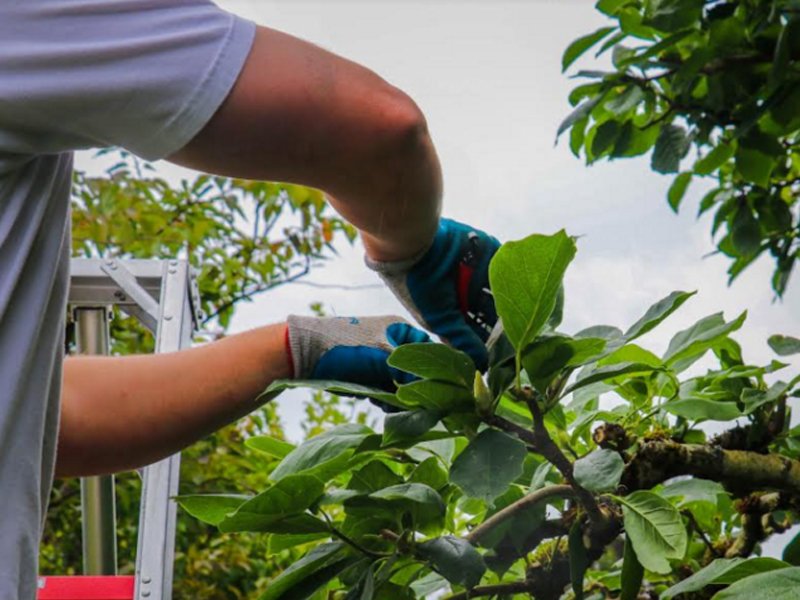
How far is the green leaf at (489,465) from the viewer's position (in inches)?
32.7

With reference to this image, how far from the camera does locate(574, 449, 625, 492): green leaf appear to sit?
84 centimetres

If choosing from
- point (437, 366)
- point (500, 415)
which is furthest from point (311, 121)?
point (500, 415)

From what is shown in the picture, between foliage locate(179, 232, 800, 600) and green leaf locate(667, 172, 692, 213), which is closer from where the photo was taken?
foliage locate(179, 232, 800, 600)

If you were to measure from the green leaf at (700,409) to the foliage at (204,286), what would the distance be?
236 centimetres

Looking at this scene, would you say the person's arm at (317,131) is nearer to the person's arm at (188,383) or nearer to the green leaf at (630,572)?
the person's arm at (188,383)

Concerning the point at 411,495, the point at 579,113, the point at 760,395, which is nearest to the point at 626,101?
the point at 579,113

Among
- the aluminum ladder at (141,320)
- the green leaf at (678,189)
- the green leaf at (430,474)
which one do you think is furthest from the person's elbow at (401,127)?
the aluminum ladder at (141,320)

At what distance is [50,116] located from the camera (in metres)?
0.74

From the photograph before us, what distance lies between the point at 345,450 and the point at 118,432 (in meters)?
0.35

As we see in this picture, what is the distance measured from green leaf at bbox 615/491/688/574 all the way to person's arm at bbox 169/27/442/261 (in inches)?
12.4

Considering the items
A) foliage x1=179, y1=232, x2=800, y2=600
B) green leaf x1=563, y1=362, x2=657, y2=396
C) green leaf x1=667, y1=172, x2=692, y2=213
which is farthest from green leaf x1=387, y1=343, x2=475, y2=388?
green leaf x1=667, y1=172, x2=692, y2=213

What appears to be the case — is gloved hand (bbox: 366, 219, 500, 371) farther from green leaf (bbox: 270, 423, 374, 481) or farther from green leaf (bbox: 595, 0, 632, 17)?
green leaf (bbox: 595, 0, 632, 17)

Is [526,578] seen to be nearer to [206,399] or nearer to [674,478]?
[674,478]

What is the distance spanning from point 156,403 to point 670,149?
2.87 ft
